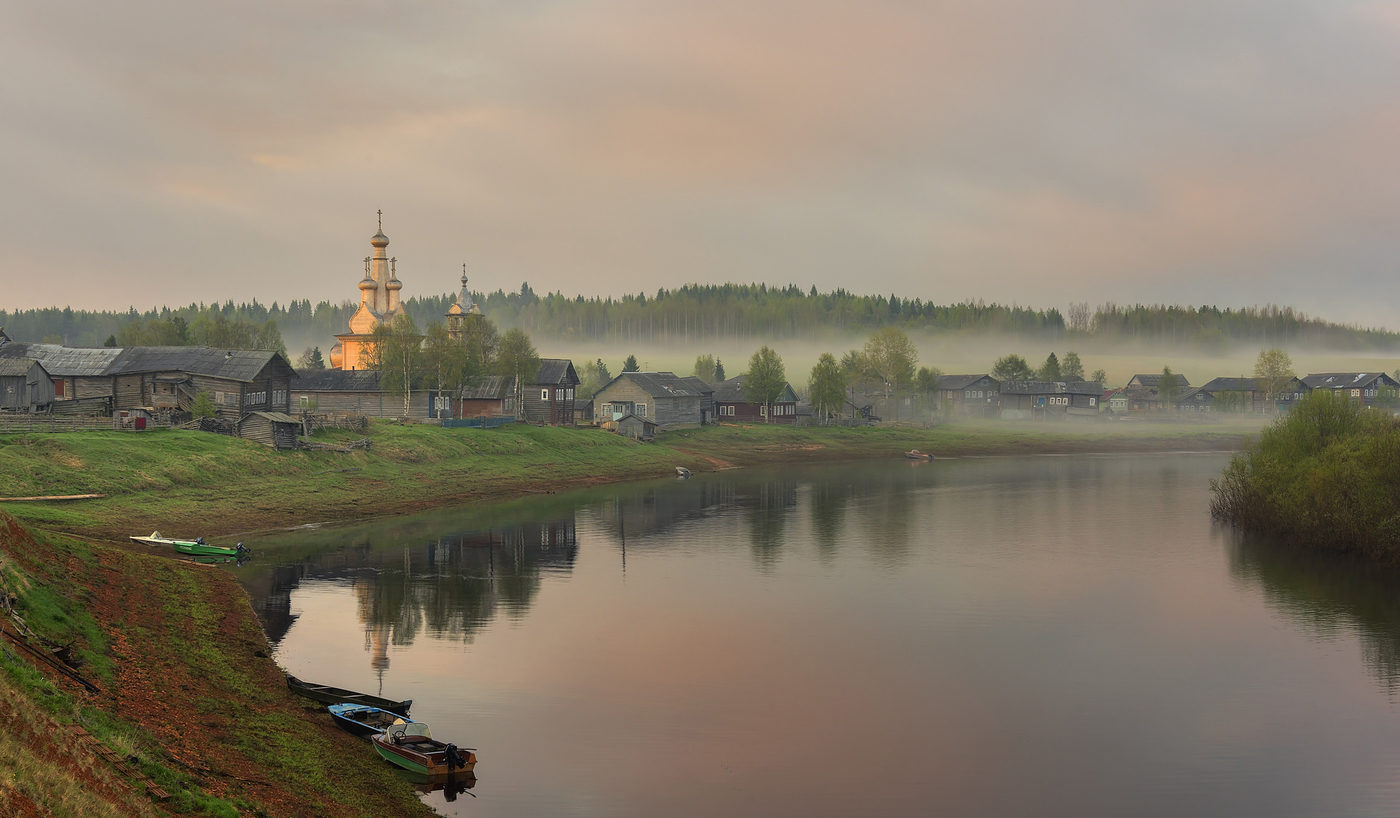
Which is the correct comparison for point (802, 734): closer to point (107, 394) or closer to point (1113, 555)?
point (1113, 555)

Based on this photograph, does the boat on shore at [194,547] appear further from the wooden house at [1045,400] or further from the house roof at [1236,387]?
the house roof at [1236,387]

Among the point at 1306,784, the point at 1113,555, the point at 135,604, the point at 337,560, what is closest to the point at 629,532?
the point at 337,560

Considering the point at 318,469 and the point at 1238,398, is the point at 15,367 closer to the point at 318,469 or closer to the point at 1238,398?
the point at 318,469

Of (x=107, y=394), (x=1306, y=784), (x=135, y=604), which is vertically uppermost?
(x=107, y=394)

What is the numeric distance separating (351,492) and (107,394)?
2723cm

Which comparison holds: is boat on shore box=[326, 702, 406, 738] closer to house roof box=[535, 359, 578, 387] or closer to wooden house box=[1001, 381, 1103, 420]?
house roof box=[535, 359, 578, 387]

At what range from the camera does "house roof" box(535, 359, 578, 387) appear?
116 metres

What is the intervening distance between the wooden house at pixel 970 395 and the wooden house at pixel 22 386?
142603 millimetres

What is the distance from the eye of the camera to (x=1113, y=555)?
190ft

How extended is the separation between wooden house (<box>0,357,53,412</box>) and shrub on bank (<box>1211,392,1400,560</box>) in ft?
263

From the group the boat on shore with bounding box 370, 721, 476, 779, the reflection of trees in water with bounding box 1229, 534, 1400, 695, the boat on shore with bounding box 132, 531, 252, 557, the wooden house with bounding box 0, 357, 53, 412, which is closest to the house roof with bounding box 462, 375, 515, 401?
the wooden house with bounding box 0, 357, 53, 412

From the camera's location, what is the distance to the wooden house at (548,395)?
11500cm

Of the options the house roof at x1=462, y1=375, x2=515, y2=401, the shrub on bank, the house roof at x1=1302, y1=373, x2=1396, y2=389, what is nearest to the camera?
the shrub on bank

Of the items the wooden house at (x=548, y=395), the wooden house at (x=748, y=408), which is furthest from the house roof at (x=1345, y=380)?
the wooden house at (x=548, y=395)
